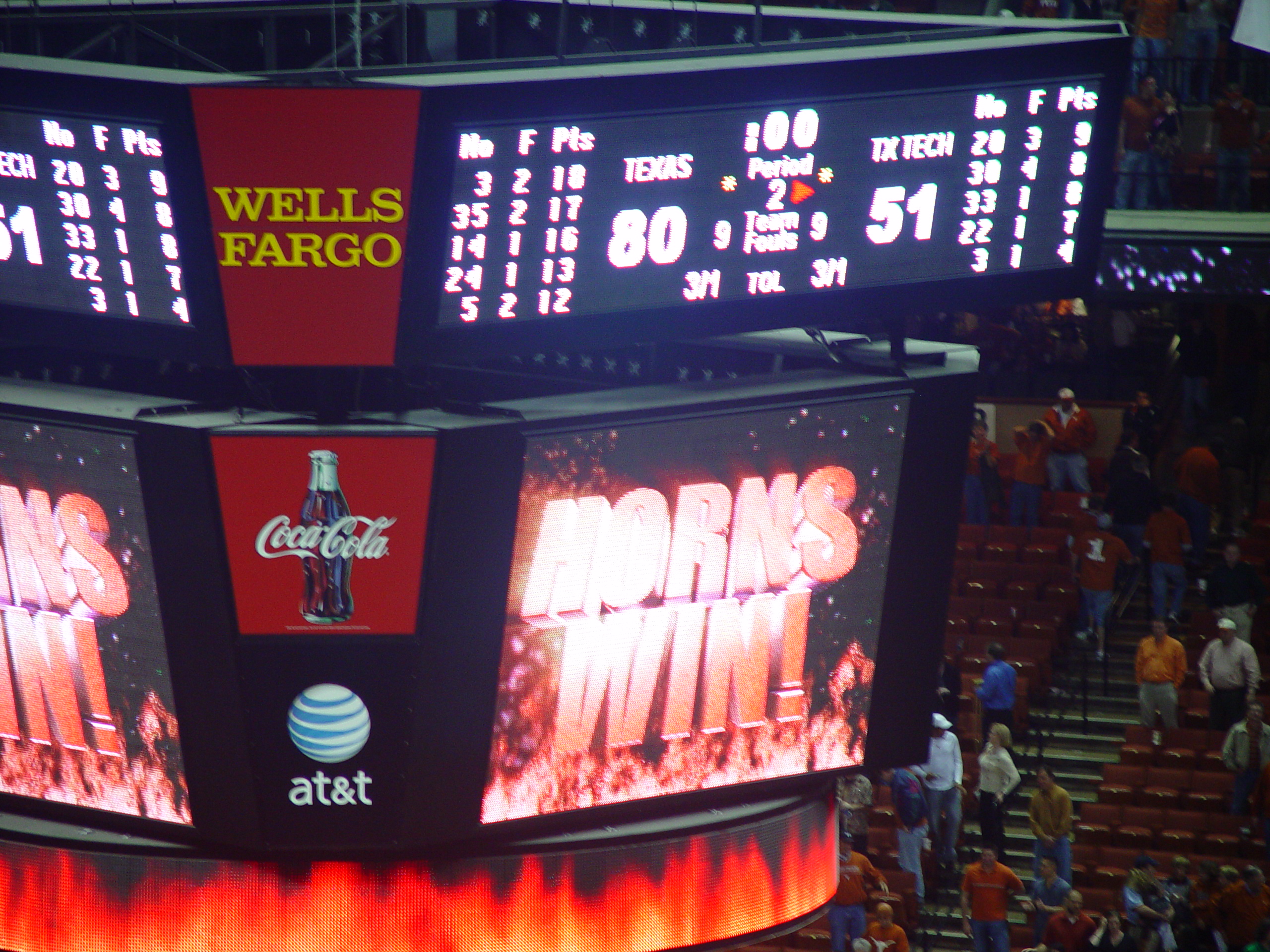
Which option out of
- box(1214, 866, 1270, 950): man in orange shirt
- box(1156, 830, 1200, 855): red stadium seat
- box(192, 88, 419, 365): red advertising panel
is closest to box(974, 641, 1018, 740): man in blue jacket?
box(1156, 830, 1200, 855): red stadium seat

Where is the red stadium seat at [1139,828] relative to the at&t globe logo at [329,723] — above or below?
below

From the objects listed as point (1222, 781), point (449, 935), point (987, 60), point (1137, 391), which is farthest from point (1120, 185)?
point (449, 935)

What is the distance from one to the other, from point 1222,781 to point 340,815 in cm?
1003

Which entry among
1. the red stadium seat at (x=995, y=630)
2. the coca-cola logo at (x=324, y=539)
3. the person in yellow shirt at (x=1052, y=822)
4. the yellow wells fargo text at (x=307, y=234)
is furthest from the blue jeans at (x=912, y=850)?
the yellow wells fargo text at (x=307, y=234)

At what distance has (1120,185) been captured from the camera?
81.0 ft

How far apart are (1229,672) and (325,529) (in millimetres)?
10823

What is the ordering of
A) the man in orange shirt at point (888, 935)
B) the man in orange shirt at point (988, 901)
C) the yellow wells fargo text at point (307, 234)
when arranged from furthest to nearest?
1. the man in orange shirt at point (988, 901)
2. the man in orange shirt at point (888, 935)
3. the yellow wells fargo text at point (307, 234)

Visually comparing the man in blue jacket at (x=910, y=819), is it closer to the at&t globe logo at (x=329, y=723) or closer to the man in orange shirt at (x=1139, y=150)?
the at&t globe logo at (x=329, y=723)

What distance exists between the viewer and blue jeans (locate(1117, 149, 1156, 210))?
961 inches

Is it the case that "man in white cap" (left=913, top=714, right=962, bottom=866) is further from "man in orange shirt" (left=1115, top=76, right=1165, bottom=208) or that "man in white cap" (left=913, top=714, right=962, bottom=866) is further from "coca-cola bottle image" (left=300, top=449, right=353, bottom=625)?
"coca-cola bottle image" (left=300, top=449, right=353, bottom=625)

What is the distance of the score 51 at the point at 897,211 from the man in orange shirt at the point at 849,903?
284 inches

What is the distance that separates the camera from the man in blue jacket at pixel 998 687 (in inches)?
803

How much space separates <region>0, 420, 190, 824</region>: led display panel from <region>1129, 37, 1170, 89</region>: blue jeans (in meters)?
16.7

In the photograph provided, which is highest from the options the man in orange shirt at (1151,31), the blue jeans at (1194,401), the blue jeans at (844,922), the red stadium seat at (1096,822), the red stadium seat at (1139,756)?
the man in orange shirt at (1151,31)
